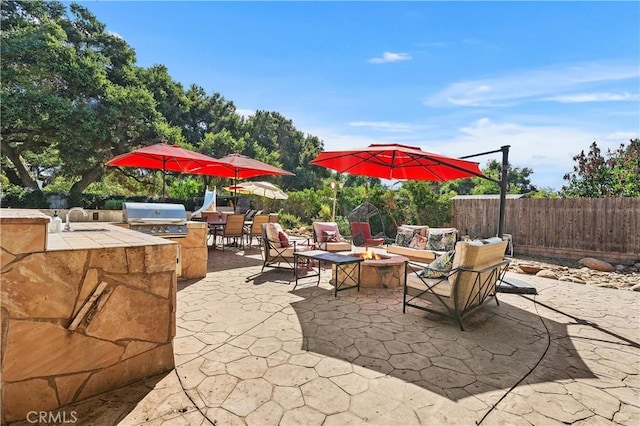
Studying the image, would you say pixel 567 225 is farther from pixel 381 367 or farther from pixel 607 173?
pixel 381 367

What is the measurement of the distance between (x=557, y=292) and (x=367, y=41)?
23.7 ft

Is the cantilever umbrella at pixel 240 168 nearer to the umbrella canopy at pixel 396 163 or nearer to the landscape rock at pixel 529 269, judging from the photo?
the umbrella canopy at pixel 396 163

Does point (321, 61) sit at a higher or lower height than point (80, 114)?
higher

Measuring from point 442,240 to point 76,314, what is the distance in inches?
244

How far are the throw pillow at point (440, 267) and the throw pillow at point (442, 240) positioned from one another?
2905mm

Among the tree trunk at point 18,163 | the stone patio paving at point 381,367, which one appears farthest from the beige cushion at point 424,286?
the tree trunk at point 18,163

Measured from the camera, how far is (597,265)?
828 cm

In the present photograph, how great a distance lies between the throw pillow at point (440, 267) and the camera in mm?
3596

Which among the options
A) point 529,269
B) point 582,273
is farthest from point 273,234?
point 582,273

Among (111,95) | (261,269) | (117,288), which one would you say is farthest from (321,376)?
(111,95)

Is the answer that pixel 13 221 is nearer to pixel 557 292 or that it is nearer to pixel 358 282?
pixel 358 282

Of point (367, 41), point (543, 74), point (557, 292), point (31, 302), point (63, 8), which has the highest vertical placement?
point (63, 8)

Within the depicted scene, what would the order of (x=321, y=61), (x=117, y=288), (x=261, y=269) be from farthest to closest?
1. (x=321, y=61)
2. (x=261, y=269)
3. (x=117, y=288)

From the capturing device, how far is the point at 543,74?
22.8ft
